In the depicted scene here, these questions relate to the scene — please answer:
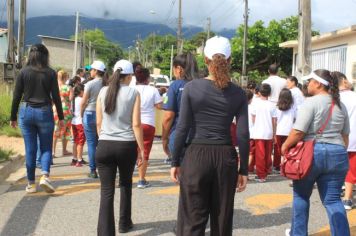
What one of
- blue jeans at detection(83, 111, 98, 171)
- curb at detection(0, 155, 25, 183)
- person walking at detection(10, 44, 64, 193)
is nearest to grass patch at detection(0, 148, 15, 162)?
curb at detection(0, 155, 25, 183)

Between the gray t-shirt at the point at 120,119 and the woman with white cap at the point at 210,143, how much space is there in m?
1.31

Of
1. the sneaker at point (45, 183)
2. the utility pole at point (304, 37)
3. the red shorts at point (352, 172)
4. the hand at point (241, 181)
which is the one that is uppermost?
the utility pole at point (304, 37)

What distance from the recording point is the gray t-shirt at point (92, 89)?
8.05m

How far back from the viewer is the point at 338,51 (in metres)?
18.0

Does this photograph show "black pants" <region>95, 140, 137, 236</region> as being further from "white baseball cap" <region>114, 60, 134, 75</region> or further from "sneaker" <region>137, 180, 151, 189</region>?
"sneaker" <region>137, 180, 151, 189</region>

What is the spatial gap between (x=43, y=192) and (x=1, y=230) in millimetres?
1780

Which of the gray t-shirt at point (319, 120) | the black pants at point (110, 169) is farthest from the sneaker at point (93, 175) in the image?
the gray t-shirt at point (319, 120)

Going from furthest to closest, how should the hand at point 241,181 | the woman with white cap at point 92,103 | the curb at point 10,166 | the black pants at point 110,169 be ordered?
the curb at point 10,166, the woman with white cap at point 92,103, the black pants at point 110,169, the hand at point 241,181

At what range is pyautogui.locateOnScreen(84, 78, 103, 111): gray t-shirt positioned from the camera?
8055 millimetres

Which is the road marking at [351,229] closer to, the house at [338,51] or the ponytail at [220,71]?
the ponytail at [220,71]

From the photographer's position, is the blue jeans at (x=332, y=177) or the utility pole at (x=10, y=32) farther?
the utility pole at (x=10, y=32)

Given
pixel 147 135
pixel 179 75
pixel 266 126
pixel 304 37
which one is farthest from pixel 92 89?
pixel 304 37

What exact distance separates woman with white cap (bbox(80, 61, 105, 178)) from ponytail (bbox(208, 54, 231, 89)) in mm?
4410

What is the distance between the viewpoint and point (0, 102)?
16391 mm
